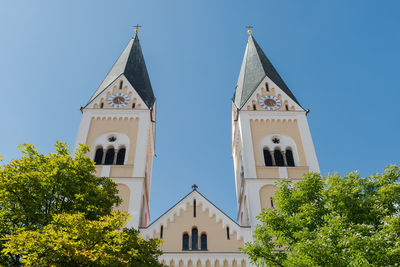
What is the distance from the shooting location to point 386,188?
34.9 feet

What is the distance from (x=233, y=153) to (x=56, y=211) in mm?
20235

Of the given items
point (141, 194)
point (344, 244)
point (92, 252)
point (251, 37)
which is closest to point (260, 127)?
point (141, 194)

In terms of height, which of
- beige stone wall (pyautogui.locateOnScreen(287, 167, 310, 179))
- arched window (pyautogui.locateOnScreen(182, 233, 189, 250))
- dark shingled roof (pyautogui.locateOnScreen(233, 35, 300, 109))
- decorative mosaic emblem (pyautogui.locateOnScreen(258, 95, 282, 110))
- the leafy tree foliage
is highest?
dark shingled roof (pyautogui.locateOnScreen(233, 35, 300, 109))

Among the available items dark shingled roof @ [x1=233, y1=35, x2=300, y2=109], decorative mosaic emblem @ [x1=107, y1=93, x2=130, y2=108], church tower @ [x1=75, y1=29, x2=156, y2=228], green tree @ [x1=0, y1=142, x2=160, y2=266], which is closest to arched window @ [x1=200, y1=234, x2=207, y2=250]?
church tower @ [x1=75, y1=29, x2=156, y2=228]

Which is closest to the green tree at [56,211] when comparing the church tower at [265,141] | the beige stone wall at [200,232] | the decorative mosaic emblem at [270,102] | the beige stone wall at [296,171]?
the beige stone wall at [200,232]

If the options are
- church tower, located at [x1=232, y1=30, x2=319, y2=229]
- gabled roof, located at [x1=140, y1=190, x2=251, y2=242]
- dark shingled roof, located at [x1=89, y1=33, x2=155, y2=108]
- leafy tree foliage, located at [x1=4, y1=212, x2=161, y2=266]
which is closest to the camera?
leafy tree foliage, located at [x1=4, y1=212, x2=161, y2=266]

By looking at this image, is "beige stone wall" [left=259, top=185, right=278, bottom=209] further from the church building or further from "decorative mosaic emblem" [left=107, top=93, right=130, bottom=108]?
"decorative mosaic emblem" [left=107, top=93, right=130, bottom=108]

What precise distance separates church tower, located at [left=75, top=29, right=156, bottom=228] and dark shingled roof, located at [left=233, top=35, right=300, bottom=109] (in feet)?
21.8

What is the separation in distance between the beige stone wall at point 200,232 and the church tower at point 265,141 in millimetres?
1622

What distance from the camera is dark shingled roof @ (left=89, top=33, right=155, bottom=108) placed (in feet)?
89.0

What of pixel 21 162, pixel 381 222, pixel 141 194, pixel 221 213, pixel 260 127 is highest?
pixel 260 127

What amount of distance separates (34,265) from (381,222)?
28.4 ft

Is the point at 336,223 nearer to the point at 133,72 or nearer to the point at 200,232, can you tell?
the point at 200,232

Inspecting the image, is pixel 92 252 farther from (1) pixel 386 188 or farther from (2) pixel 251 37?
(2) pixel 251 37
